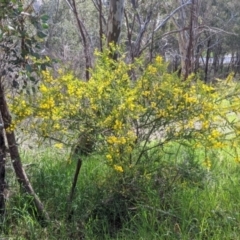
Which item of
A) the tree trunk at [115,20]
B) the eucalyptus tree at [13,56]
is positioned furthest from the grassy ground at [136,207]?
the tree trunk at [115,20]

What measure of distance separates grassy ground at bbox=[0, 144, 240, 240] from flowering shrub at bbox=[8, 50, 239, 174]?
243mm

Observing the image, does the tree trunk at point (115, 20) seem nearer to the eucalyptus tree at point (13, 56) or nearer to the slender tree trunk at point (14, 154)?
the eucalyptus tree at point (13, 56)

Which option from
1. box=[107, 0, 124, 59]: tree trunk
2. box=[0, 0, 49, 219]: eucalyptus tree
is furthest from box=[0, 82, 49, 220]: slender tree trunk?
box=[107, 0, 124, 59]: tree trunk

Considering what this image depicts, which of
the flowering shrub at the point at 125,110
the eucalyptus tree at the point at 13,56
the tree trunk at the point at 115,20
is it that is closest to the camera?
the eucalyptus tree at the point at 13,56

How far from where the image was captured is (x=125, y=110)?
2770mm

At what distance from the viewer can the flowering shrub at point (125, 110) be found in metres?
2.81

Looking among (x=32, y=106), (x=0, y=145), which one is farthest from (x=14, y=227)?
(x=32, y=106)

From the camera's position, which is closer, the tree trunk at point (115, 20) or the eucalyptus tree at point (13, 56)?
the eucalyptus tree at point (13, 56)

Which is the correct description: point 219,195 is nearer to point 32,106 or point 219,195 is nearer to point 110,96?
point 110,96

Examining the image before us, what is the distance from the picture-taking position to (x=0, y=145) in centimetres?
291

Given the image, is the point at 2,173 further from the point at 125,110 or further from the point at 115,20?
the point at 115,20

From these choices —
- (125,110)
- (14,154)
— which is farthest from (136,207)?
(14,154)

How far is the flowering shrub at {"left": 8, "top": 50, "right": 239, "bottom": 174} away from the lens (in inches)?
110

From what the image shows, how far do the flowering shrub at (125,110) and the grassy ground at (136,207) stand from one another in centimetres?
24
